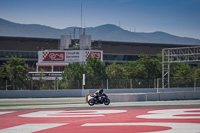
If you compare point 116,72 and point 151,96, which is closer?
point 151,96

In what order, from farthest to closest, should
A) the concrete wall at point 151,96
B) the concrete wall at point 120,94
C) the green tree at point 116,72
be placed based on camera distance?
the green tree at point 116,72
the concrete wall at point 120,94
the concrete wall at point 151,96

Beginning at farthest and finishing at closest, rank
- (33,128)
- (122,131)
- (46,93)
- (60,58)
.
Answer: (60,58) → (46,93) → (33,128) → (122,131)

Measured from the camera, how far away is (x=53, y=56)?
80062 mm

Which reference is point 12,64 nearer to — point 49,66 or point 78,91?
point 78,91

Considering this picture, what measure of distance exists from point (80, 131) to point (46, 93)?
32.2 metres

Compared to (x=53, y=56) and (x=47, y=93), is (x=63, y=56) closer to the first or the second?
(x=53, y=56)

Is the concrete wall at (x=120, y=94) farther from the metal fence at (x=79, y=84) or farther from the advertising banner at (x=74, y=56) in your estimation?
the advertising banner at (x=74, y=56)

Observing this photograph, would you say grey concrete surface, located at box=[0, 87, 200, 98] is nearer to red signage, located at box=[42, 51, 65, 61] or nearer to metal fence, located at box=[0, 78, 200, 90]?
metal fence, located at box=[0, 78, 200, 90]

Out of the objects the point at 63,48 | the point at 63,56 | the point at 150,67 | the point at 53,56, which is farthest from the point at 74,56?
the point at 150,67

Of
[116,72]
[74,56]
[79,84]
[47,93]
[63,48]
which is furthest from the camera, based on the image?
[63,48]

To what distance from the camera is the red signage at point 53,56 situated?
7975cm

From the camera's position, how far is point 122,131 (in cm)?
1344

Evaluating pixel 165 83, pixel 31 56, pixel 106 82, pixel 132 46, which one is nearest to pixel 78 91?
pixel 106 82

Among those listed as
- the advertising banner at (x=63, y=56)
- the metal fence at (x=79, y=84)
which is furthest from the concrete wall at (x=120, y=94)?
the advertising banner at (x=63, y=56)
